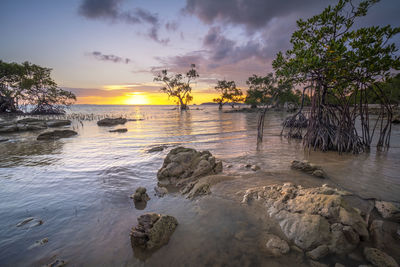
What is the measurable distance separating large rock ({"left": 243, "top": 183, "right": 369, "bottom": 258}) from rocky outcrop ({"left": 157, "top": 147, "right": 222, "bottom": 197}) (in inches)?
72.2

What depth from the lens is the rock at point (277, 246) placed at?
2.14m

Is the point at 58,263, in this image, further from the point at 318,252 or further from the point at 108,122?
the point at 108,122

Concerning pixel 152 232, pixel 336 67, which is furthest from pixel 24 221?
pixel 336 67

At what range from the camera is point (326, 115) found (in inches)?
296

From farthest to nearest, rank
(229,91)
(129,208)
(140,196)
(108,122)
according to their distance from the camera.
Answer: (229,91), (108,122), (140,196), (129,208)

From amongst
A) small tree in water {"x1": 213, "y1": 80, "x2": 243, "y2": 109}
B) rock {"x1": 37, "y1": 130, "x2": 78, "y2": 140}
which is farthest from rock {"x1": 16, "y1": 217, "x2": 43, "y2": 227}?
small tree in water {"x1": 213, "y1": 80, "x2": 243, "y2": 109}

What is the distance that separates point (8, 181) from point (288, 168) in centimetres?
878

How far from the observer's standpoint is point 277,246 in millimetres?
2215

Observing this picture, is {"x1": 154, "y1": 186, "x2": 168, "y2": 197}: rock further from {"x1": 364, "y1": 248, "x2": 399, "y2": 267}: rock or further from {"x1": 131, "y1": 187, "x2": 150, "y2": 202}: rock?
{"x1": 364, "y1": 248, "x2": 399, "y2": 267}: rock

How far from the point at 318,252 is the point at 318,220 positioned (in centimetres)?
43

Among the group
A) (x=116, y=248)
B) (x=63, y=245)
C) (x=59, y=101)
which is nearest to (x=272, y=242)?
(x=116, y=248)

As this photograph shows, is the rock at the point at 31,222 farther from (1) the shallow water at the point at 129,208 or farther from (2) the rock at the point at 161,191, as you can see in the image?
(2) the rock at the point at 161,191

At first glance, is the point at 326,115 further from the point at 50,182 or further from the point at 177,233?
the point at 50,182

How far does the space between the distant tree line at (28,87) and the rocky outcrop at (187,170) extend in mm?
39562
